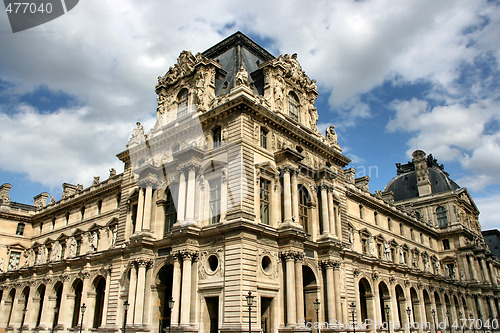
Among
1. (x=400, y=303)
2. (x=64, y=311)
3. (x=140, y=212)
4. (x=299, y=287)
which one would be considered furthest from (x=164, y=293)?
(x=400, y=303)

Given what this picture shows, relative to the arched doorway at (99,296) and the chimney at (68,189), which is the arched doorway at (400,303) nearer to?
the arched doorway at (99,296)

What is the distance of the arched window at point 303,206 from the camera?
107ft

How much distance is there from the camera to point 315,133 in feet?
121

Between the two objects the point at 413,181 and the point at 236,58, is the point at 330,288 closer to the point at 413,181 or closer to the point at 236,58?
the point at 236,58

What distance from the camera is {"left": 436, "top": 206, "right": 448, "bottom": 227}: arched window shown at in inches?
2624

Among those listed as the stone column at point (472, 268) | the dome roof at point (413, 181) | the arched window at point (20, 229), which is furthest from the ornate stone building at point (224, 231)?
the dome roof at point (413, 181)

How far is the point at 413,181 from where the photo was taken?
244 ft

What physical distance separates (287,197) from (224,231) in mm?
5605

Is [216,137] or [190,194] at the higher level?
[216,137]

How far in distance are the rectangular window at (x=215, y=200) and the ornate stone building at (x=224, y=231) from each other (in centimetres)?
10

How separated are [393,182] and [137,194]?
56.7 meters

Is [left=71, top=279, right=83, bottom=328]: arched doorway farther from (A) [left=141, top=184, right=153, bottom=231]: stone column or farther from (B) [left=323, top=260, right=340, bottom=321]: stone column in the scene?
(B) [left=323, top=260, right=340, bottom=321]: stone column

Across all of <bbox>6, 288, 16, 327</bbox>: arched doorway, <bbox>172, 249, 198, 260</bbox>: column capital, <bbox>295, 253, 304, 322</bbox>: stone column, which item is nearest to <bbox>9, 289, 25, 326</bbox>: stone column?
<bbox>6, 288, 16, 327</bbox>: arched doorway

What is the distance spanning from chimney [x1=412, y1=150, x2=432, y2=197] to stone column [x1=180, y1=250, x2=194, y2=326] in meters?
55.4
